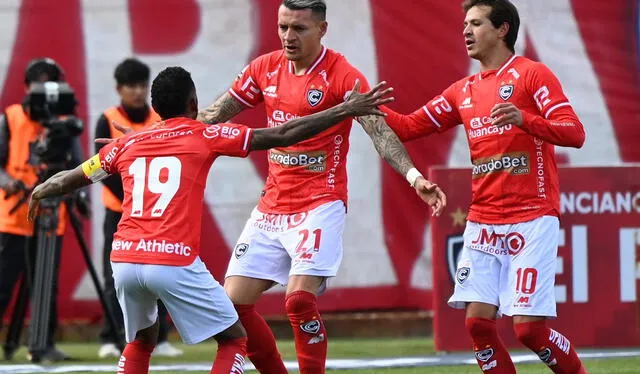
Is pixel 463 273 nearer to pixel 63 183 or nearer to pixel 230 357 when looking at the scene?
pixel 230 357

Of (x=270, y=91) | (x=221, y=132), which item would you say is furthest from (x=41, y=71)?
Answer: (x=221, y=132)

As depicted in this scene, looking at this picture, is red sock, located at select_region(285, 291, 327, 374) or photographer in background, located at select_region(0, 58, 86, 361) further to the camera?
photographer in background, located at select_region(0, 58, 86, 361)

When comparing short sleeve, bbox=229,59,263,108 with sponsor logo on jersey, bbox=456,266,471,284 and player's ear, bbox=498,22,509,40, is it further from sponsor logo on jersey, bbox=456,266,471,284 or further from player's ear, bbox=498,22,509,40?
sponsor logo on jersey, bbox=456,266,471,284

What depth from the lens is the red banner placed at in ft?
34.6

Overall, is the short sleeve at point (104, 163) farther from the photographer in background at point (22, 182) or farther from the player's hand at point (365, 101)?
the photographer in background at point (22, 182)

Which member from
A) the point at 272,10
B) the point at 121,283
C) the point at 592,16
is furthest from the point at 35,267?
the point at 592,16

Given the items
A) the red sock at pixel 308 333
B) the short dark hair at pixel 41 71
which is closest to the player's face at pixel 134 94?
the short dark hair at pixel 41 71

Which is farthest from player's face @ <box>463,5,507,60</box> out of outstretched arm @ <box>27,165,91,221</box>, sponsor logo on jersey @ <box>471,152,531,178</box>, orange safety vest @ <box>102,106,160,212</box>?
orange safety vest @ <box>102,106,160,212</box>

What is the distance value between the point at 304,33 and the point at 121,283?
72.0 inches

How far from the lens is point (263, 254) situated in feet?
25.4

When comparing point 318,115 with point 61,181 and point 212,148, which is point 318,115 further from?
point 61,181

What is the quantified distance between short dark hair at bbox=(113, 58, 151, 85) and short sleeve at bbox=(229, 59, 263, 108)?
2.57 m

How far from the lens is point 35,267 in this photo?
33.9 ft

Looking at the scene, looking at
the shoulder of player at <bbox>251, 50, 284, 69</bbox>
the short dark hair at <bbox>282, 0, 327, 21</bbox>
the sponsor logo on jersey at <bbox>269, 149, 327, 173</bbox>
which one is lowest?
the sponsor logo on jersey at <bbox>269, 149, 327, 173</bbox>
